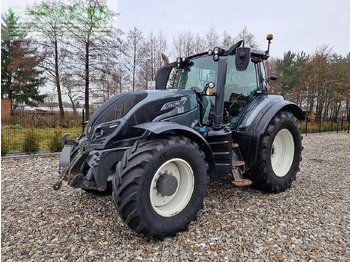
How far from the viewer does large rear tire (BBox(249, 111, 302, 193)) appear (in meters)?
3.44

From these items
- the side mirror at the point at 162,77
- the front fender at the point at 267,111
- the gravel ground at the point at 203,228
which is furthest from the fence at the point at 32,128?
the front fender at the point at 267,111

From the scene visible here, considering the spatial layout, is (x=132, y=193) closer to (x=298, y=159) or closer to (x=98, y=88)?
(x=298, y=159)

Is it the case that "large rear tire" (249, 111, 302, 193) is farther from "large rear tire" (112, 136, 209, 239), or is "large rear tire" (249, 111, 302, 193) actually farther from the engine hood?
the engine hood

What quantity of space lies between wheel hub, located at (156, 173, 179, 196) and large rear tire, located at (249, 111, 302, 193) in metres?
1.61

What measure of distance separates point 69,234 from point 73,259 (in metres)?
0.46

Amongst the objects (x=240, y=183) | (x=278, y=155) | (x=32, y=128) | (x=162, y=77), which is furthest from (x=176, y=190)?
(x=32, y=128)

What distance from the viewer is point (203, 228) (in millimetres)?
2627

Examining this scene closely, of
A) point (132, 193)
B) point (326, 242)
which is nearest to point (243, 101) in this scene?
point (326, 242)

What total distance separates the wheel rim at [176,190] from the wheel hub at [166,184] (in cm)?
3

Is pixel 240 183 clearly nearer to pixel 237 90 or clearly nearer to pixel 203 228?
pixel 203 228

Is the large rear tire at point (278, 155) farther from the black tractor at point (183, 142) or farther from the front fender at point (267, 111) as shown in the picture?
the front fender at point (267, 111)

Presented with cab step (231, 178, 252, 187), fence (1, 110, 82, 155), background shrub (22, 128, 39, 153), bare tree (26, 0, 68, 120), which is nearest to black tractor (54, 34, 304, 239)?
cab step (231, 178, 252, 187)

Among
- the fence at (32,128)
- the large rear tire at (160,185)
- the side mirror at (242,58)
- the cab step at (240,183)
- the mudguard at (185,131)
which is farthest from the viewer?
the fence at (32,128)

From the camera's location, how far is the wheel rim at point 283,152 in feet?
13.0
